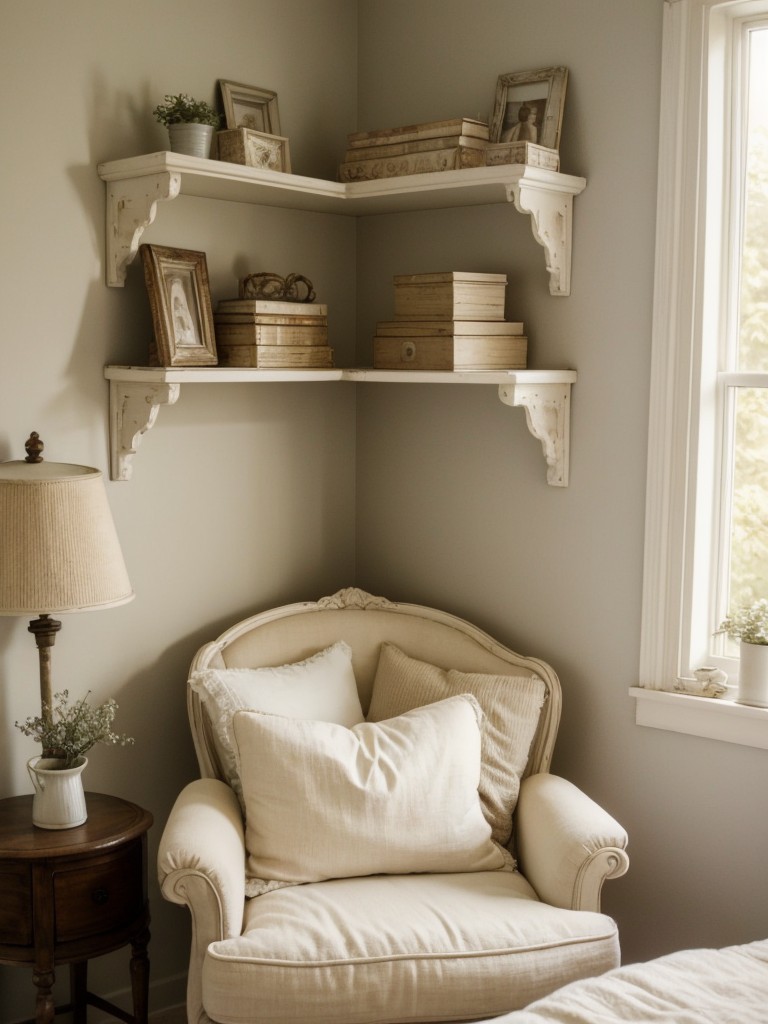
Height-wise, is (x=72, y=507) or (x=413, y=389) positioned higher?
(x=413, y=389)

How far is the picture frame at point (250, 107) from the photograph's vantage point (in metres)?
2.76

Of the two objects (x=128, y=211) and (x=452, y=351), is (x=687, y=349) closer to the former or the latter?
(x=452, y=351)

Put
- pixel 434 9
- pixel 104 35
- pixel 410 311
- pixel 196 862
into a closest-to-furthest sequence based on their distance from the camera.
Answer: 1. pixel 196 862
2. pixel 104 35
3. pixel 410 311
4. pixel 434 9

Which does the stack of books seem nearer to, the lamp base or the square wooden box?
the square wooden box

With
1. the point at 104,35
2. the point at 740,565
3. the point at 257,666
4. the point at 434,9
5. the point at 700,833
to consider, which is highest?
the point at 434,9

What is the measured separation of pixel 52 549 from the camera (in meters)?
2.24

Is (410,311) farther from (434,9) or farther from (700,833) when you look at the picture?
(700,833)

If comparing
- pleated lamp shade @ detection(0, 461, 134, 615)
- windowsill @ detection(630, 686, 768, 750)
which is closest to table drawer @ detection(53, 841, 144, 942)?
pleated lamp shade @ detection(0, 461, 134, 615)

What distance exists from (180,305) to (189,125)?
1.29 ft

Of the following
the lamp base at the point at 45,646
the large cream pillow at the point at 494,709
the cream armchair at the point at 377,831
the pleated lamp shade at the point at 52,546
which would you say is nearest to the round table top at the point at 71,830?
the cream armchair at the point at 377,831

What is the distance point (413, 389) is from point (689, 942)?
1.56 m

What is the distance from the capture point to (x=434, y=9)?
2941 mm

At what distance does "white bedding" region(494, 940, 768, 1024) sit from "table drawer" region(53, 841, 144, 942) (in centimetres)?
95

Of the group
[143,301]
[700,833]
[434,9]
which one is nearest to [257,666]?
[143,301]
